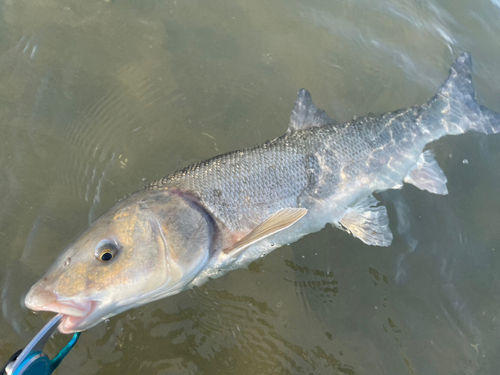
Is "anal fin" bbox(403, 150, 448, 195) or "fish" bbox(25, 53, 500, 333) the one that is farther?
"anal fin" bbox(403, 150, 448, 195)

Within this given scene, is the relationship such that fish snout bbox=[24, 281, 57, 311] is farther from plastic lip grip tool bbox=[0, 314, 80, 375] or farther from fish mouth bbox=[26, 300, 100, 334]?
plastic lip grip tool bbox=[0, 314, 80, 375]

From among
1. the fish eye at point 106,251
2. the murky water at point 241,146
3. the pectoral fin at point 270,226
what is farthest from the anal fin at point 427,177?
the fish eye at point 106,251

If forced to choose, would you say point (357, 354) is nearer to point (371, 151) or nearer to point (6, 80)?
point (371, 151)

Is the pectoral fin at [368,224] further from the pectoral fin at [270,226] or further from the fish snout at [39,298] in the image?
the fish snout at [39,298]

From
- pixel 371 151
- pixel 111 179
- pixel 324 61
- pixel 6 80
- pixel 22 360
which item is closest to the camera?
pixel 22 360

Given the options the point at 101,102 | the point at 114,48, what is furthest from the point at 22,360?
the point at 114,48

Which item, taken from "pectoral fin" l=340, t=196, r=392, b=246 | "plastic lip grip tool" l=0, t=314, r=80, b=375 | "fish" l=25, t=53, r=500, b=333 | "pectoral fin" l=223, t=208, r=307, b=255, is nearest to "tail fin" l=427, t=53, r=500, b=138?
"fish" l=25, t=53, r=500, b=333
